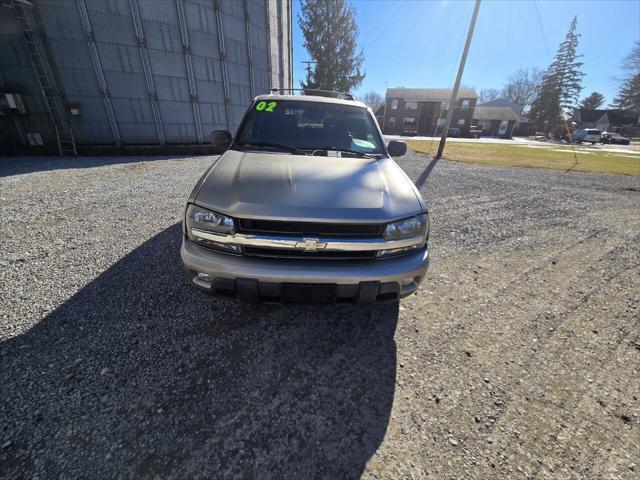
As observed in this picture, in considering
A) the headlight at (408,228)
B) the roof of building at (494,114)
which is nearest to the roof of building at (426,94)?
the roof of building at (494,114)

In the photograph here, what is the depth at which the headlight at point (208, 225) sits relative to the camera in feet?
5.82

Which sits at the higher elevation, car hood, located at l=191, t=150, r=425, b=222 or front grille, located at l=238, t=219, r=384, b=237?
car hood, located at l=191, t=150, r=425, b=222

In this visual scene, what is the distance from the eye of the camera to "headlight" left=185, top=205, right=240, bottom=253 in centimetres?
177

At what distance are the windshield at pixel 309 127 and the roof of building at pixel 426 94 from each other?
5264 centimetres

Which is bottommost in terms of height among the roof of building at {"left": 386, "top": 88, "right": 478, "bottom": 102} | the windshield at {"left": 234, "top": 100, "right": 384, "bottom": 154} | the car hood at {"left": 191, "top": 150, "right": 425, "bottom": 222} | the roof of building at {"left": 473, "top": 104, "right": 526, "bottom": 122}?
the car hood at {"left": 191, "top": 150, "right": 425, "bottom": 222}

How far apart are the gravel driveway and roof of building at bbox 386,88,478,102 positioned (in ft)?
173

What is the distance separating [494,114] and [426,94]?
1356cm

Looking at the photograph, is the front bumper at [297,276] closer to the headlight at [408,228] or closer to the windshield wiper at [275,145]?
the headlight at [408,228]

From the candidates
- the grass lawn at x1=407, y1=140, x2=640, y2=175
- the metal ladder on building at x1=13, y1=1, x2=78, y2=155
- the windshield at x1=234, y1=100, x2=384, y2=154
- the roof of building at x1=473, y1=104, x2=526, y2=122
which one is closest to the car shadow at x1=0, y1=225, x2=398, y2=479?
the windshield at x1=234, y1=100, x2=384, y2=154

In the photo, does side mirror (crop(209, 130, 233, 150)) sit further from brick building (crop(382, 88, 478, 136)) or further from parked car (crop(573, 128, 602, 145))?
parked car (crop(573, 128, 602, 145))

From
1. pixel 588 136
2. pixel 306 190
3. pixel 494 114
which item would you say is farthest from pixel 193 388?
pixel 494 114

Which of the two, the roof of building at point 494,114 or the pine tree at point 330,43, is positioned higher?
the pine tree at point 330,43

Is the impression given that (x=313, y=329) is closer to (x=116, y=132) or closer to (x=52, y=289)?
(x=52, y=289)

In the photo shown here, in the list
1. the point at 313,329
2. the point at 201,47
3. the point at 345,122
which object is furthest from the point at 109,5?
the point at 313,329
